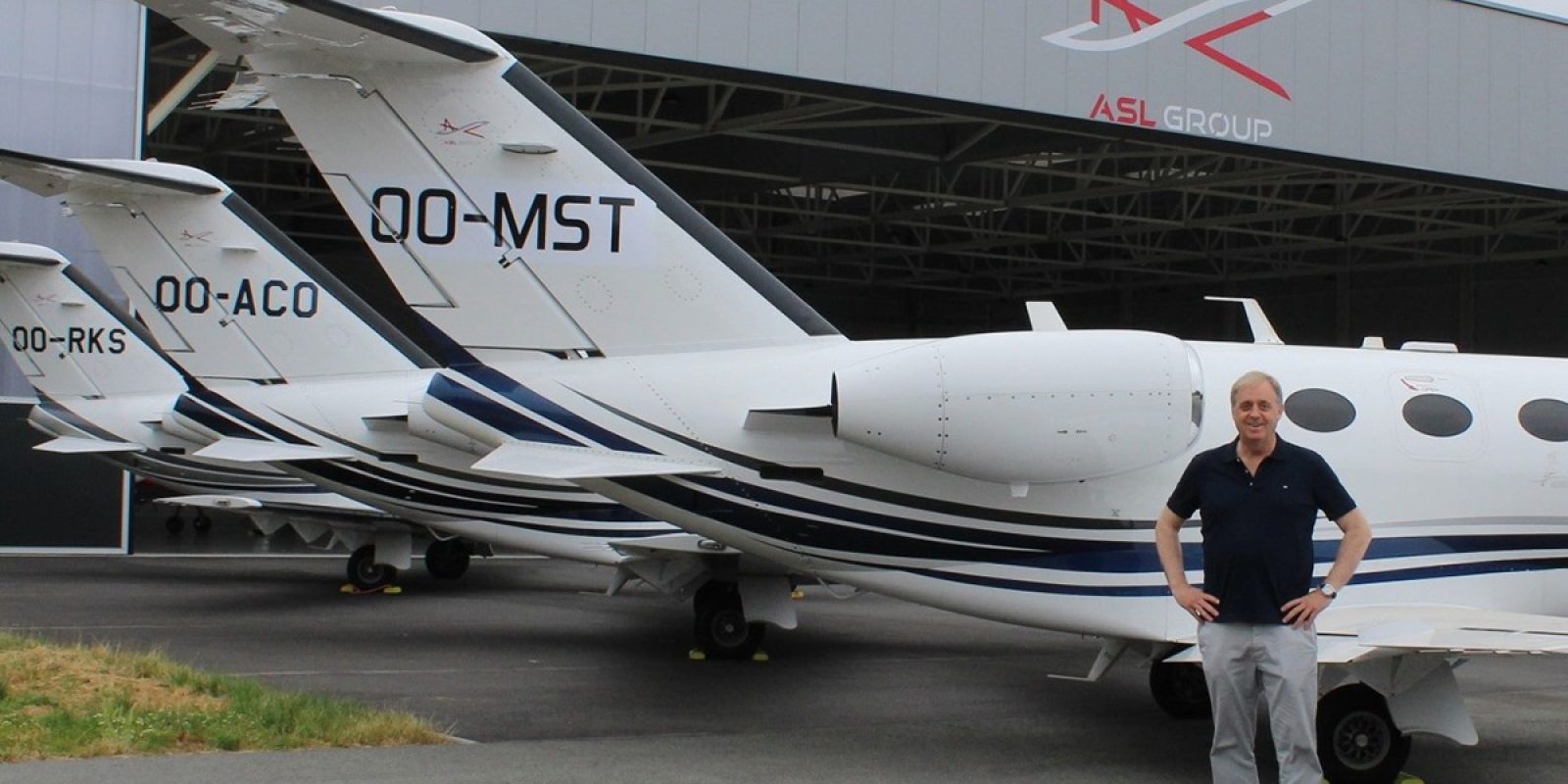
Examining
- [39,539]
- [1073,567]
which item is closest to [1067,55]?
[1073,567]

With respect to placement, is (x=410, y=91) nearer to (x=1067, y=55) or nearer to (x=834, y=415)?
(x=834, y=415)

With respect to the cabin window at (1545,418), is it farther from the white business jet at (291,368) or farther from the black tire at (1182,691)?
the white business jet at (291,368)

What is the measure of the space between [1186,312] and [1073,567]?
4083 centimetres

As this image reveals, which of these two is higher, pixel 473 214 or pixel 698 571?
pixel 473 214

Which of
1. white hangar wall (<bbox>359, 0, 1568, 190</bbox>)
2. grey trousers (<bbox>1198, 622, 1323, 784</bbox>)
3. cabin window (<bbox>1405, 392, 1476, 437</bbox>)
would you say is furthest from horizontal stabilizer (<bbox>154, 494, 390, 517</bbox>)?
grey trousers (<bbox>1198, 622, 1323, 784</bbox>)

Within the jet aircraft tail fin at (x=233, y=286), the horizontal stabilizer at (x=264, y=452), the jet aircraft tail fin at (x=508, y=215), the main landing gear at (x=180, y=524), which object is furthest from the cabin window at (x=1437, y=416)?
the main landing gear at (x=180, y=524)

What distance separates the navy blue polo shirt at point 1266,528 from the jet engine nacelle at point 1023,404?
2613 millimetres

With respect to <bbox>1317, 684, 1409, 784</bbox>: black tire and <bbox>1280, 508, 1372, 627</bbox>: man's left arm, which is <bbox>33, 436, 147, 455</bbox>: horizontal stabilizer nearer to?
<bbox>1317, 684, 1409, 784</bbox>: black tire

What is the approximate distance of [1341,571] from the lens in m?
6.53

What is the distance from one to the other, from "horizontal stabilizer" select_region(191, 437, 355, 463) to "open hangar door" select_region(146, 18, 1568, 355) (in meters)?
4.86

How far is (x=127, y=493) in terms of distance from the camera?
23047 millimetres

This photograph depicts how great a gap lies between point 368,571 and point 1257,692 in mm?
15216

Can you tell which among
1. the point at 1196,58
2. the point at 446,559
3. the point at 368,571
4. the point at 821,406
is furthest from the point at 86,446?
the point at 1196,58

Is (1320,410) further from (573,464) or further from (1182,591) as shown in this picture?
(573,464)
